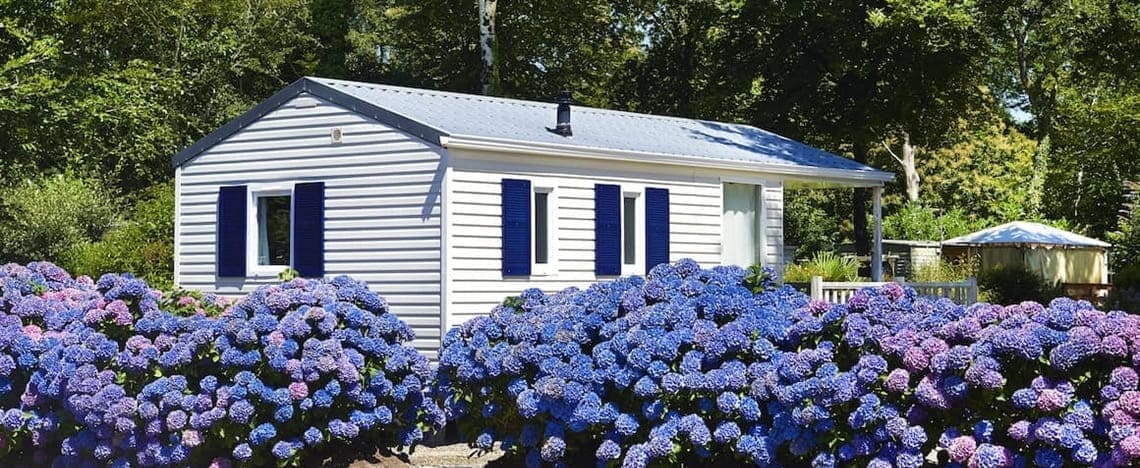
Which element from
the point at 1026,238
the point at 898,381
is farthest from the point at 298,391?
the point at 1026,238

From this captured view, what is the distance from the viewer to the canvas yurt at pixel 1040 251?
82.7ft

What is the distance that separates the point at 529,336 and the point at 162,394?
8.12 feet

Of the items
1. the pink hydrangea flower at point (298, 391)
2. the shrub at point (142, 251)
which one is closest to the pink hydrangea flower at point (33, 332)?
the pink hydrangea flower at point (298, 391)

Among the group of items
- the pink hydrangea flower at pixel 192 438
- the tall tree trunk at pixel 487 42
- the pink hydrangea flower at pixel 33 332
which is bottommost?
the pink hydrangea flower at pixel 192 438

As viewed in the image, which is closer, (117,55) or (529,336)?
(529,336)

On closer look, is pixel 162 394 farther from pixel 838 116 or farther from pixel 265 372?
pixel 838 116

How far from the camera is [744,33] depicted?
29.9 meters

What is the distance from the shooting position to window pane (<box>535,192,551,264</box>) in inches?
557

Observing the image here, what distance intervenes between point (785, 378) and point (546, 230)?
21.6 feet

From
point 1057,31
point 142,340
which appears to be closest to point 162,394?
point 142,340

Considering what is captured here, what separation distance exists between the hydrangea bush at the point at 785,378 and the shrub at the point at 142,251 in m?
11.6

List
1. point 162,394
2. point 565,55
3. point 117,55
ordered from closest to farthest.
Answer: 1. point 162,394
2. point 117,55
3. point 565,55

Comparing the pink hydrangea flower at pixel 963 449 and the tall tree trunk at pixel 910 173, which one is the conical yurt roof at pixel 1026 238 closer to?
the tall tree trunk at pixel 910 173

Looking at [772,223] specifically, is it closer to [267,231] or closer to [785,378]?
[267,231]
